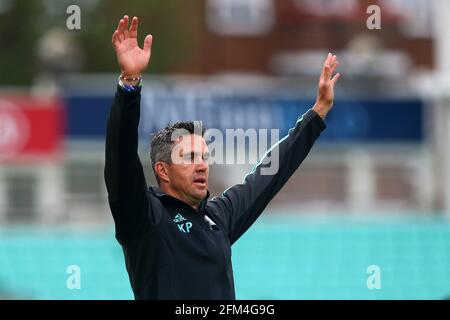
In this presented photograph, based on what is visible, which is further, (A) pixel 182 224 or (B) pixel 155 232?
(A) pixel 182 224

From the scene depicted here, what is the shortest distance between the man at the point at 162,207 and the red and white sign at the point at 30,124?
1859 cm

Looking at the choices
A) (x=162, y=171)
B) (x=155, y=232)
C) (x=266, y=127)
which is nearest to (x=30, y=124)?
(x=266, y=127)

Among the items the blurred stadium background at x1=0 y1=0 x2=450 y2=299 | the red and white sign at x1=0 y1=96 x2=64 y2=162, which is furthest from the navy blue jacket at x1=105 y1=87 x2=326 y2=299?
the red and white sign at x1=0 y1=96 x2=64 y2=162

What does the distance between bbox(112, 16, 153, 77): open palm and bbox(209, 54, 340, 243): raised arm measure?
3.25 ft

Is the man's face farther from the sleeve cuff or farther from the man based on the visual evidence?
the sleeve cuff

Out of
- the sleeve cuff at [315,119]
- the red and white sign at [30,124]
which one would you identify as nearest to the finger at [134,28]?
the sleeve cuff at [315,119]

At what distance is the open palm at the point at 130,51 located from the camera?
544cm

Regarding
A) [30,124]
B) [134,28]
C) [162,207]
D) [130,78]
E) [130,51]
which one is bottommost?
[162,207]

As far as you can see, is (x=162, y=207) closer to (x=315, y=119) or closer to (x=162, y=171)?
(x=162, y=171)

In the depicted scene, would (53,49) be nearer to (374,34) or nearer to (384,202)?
(384,202)

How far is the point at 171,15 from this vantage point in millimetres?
42469

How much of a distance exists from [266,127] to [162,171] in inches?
663

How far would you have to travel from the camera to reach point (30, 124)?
24234mm

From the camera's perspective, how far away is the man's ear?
5828 millimetres
